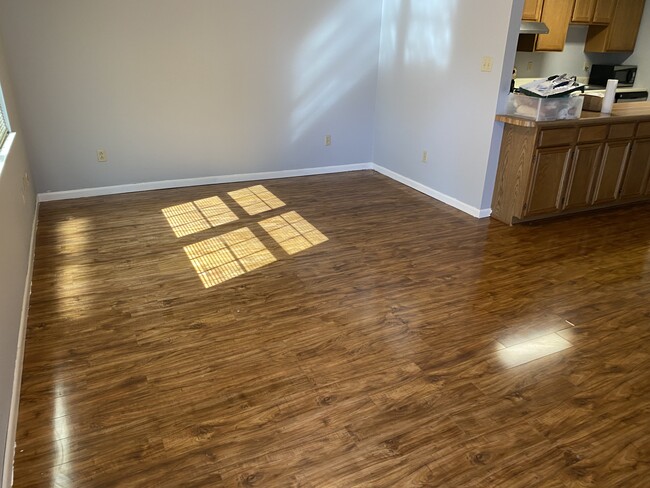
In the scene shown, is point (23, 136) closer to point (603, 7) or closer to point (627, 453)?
point (627, 453)

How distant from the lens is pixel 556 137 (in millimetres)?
3766

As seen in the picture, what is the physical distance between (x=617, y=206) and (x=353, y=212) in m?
2.53

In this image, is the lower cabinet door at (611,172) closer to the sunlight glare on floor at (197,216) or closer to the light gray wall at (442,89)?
the light gray wall at (442,89)

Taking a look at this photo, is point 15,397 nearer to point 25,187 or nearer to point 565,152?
point 25,187

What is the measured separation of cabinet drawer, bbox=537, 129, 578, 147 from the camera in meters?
3.70

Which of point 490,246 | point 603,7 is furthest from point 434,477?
point 603,7

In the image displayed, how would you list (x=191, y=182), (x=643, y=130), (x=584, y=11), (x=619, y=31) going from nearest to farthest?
(x=643, y=130) → (x=191, y=182) → (x=584, y=11) → (x=619, y=31)

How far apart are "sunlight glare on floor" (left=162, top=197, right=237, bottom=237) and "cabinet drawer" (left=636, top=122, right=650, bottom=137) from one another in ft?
11.8

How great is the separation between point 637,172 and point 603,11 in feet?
8.33

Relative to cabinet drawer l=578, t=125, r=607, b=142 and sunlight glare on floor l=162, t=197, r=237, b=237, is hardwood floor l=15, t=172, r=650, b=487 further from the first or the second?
cabinet drawer l=578, t=125, r=607, b=142

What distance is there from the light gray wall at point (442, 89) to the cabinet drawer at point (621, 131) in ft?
3.48

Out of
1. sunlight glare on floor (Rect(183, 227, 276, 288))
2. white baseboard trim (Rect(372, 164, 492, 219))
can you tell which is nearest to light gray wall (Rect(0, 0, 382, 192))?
white baseboard trim (Rect(372, 164, 492, 219))

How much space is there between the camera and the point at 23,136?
389 centimetres

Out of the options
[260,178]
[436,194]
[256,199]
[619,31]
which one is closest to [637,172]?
[436,194]
